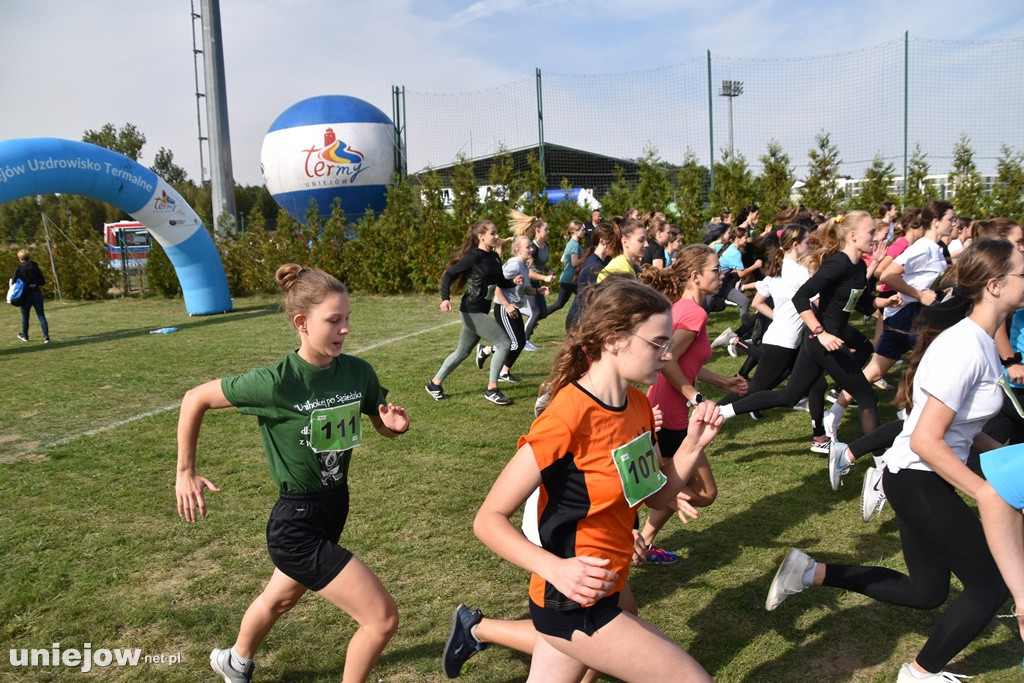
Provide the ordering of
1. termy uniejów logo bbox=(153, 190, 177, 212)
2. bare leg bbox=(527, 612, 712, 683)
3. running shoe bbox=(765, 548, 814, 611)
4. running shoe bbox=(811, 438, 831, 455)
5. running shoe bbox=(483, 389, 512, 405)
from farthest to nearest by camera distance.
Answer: termy uniejów logo bbox=(153, 190, 177, 212) → running shoe bbox=(483, 389, 512, 405) → running shoe bbox=(811, 438, 831, 455) → running shoe bbox=(765, 548, 814, 611) → bare leg bbox=(527, 612, 712, 683)

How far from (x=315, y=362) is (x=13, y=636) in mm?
2332

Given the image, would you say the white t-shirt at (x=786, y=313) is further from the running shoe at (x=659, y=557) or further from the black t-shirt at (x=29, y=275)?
the black t-shirt at (x=29, y=275)

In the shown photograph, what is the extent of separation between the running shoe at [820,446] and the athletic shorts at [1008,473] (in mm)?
4111

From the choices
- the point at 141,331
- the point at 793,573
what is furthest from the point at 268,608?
the point at 141,331

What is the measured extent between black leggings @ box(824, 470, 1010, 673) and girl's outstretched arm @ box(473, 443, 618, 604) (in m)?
1.64

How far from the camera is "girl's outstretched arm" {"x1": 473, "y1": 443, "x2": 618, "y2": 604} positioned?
208 cm

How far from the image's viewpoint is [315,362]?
309 centimetres

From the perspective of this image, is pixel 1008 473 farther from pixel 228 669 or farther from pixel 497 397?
pixel 497 397

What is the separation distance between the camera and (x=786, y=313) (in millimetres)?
6367

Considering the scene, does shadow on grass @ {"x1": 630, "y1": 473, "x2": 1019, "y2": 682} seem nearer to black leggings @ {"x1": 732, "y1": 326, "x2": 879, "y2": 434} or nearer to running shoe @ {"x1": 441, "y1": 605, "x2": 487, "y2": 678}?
black leggings @ {"x1": 732, "y1": 326, "x2": 879, "y2": 434}

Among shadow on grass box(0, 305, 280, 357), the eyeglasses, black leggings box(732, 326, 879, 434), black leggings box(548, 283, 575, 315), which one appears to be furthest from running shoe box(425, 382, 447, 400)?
shadow on grass box(0, 305, 280, 357)

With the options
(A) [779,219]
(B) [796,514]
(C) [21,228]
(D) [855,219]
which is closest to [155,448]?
(B) [796,514]

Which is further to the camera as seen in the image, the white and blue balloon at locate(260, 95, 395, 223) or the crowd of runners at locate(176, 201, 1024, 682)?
the white and blue balloon at locate(260, 95, 395, 223)

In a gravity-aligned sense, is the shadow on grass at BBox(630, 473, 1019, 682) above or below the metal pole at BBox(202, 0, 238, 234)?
below
